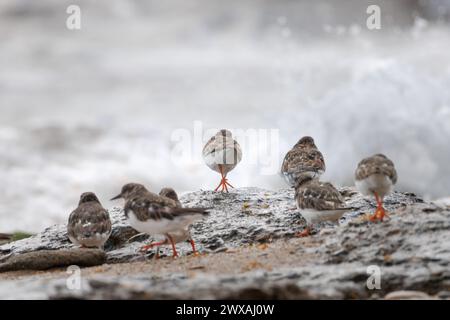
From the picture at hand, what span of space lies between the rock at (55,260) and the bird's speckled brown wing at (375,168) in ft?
19.4

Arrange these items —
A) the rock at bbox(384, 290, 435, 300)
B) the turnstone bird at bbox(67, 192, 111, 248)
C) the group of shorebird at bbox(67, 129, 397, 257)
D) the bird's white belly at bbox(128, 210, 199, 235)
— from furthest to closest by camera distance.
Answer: the turnstone bird at bbox(67, 192, 111, 248), the group of shorebird at bbox(67, 129, 397, 257), the bird's white belly at bbox(128, 210, 199, 235), the rock at bbox(384, 290, 435, 300)

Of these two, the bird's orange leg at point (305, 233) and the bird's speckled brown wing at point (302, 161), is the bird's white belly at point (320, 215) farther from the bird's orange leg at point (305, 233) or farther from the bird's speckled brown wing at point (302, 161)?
the bird's speckled brown wing at point (302, 161)

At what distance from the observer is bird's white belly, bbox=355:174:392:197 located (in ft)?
43.1

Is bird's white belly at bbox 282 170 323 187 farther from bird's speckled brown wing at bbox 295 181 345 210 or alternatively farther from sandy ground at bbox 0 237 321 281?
sandy ground at bbox 0 237 321 281

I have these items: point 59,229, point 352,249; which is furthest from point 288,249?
point 59,229

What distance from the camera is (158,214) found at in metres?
13.4

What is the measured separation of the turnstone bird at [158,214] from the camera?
1310 cm

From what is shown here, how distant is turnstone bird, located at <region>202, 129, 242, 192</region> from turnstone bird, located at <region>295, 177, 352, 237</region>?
387 cm

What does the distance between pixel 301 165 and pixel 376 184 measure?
437 centimetres

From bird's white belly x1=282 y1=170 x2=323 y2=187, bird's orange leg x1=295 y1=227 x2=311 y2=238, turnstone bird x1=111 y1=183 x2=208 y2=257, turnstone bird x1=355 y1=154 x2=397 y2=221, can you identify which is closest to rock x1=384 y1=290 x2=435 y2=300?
turnstone bird x1=355 y1=154 x2=397 y2=221

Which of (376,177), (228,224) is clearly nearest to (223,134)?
(228,224)

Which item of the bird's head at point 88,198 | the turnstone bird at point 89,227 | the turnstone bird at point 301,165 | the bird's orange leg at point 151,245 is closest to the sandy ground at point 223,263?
the bird's orange leg at point 151,245
